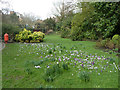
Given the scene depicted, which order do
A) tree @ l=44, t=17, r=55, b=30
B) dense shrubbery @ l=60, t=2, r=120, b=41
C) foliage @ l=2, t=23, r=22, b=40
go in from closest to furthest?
dense shrubbery @ l=60, t=2, r=120, b=41
foliage @ l=2, t=23, r=22, b=40
tree @ l=44, t=17, r=55, b=30

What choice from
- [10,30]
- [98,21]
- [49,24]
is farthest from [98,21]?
[49,24]

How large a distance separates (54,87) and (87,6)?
10784 millimetres

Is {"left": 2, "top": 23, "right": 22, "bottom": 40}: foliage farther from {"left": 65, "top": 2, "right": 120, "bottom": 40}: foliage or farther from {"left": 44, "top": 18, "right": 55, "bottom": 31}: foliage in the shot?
{"left": 44, "top": 18, "right": 55, "bottom": 31}: foliage

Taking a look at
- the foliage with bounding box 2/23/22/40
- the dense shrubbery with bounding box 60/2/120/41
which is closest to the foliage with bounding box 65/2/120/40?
the dense shrubbery with bounding box 60/2/120/41

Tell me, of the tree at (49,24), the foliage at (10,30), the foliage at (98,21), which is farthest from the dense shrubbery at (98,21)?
the tree at (49,24)

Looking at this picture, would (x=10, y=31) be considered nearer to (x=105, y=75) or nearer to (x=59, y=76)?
(x=59, y=76)

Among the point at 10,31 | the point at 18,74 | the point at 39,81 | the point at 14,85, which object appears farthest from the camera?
the point at 10,31

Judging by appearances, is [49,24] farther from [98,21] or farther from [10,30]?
[98,21]

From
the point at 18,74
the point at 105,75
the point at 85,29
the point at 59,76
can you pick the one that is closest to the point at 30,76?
the point at 18,74

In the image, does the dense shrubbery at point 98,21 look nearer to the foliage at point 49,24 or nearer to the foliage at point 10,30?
the foliage at point 10,30

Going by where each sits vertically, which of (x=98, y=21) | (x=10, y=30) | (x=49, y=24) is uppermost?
(x=49, y=24)

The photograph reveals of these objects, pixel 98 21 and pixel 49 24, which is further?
pixel 49 24

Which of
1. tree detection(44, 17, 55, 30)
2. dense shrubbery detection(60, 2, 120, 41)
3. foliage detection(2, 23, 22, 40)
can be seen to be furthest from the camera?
tree detection(44, 17, 55, 30)

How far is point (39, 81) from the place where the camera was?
2275 mm
